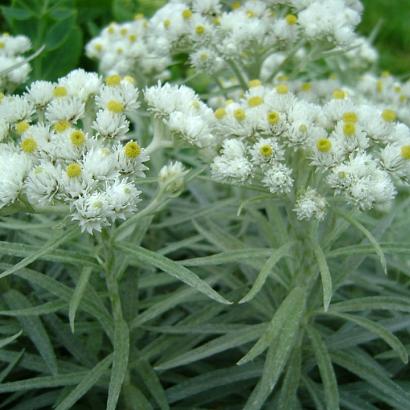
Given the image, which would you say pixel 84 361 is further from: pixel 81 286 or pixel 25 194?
pixel 25 194

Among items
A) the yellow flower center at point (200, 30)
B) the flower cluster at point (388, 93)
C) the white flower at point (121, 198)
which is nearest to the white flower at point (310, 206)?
the white flower at point (121, 198)

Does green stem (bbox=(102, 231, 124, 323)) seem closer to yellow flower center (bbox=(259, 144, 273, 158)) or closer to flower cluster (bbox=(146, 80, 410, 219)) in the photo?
flower cluster (bbox=(146, 80, 410, 219))

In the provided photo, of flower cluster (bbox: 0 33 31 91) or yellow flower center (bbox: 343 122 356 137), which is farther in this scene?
flower cluster (bbox: 0 33 31 91)

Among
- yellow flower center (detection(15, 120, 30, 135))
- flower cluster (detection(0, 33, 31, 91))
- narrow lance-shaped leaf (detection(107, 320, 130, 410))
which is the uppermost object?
yellow flower center (detection(15, 120, 30, 135))

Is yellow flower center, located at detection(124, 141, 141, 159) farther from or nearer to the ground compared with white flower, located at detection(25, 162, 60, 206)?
farther from the ground

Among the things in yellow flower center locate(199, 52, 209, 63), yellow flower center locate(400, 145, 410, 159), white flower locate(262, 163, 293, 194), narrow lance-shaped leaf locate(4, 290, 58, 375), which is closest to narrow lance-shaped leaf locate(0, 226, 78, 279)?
narrow lance-shaped leaf locate(4, 290, 58, 375)

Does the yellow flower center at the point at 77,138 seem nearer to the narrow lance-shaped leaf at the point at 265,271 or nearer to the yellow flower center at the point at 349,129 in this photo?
the narrow lance-shaped leaf at the point at 265,271

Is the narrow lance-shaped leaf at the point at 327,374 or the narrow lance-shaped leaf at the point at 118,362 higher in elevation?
the narrow lance-shaped leaf at the point at 118,362

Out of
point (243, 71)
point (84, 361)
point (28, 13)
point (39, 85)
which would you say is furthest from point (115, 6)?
point (84, 361)
